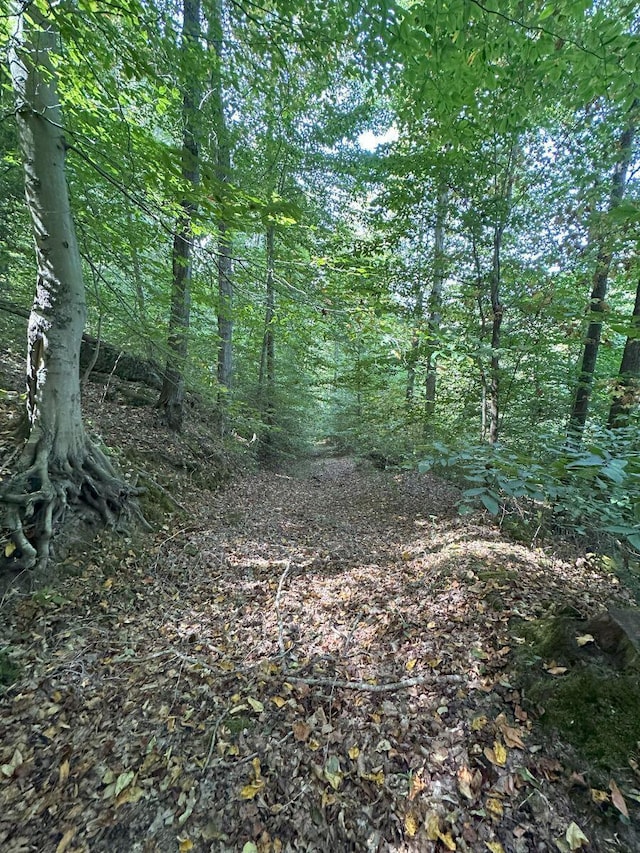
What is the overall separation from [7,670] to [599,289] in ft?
30.9

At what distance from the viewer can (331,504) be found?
26.4 ft

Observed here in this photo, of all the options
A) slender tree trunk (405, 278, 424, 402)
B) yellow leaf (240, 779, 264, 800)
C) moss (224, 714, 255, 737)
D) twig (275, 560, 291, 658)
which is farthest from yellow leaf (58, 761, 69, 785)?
slender tree trunk (405, 278, 424, 402)

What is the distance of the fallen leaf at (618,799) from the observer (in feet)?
5.65

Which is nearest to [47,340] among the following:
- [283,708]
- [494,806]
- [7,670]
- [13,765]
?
[7,670]

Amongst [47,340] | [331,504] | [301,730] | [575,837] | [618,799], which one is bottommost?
[331,504]

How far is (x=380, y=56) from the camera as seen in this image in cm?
289

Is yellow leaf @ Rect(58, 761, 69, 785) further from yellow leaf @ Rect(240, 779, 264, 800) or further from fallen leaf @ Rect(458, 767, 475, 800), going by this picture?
fallen leaf @ Rect(458, 767, 475, 800)

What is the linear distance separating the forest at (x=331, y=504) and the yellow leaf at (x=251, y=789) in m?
0.02

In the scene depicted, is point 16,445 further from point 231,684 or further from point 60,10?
point 60,10

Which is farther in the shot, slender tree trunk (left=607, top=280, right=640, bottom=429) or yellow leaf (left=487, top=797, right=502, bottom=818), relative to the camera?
slender tree trunk (left=607, top=280, right=640, bottom=429)

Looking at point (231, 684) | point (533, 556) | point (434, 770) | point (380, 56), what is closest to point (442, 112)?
point (380, 56)

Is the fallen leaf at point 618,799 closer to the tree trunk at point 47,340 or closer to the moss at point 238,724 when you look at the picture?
the moss at point 238,724

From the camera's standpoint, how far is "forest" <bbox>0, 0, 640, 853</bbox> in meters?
2.08

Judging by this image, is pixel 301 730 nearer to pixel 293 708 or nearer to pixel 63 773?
pixel 293 708
